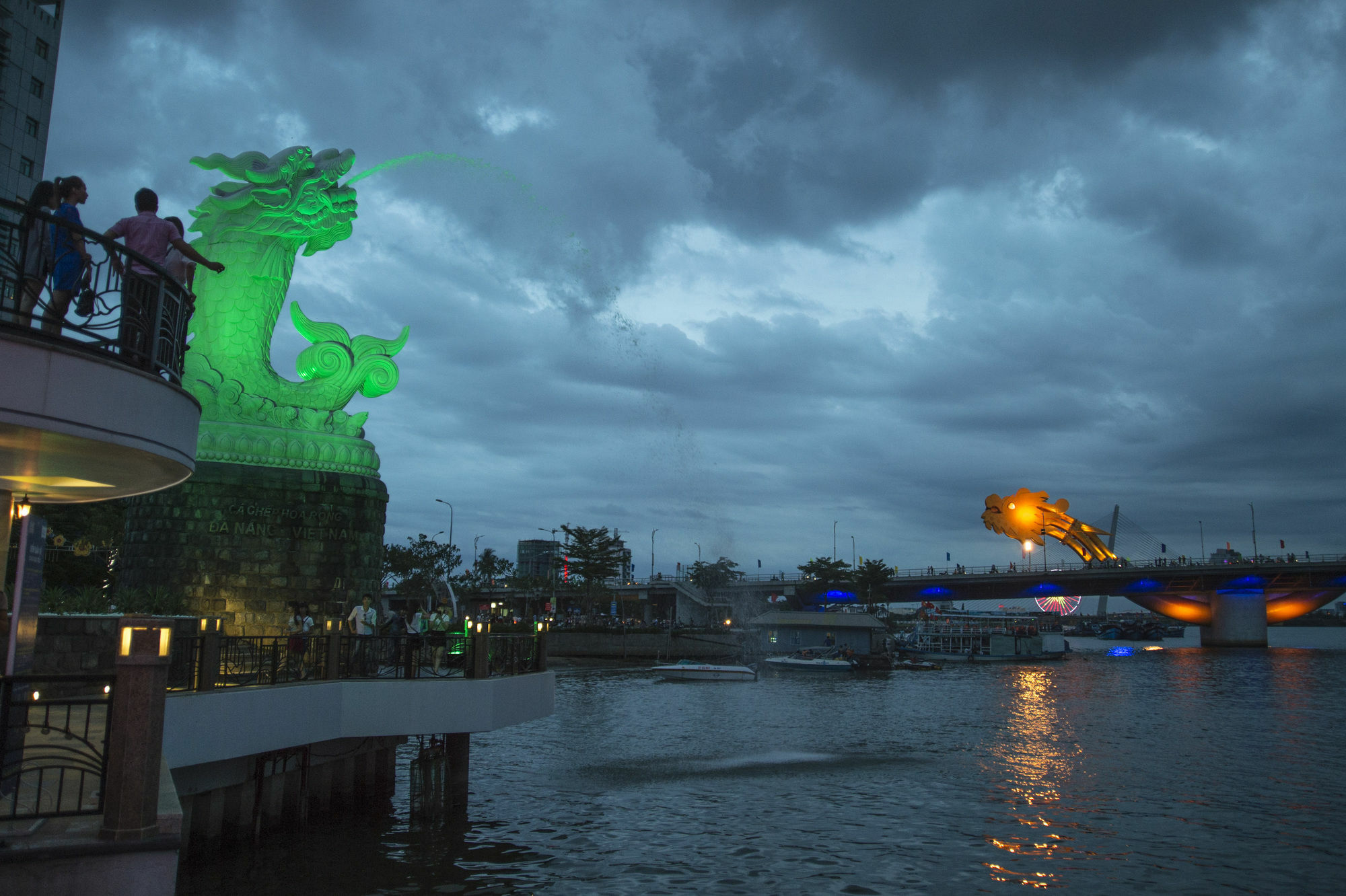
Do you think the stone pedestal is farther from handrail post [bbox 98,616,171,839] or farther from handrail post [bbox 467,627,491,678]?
handrail post [bbox 98,616,171,839]

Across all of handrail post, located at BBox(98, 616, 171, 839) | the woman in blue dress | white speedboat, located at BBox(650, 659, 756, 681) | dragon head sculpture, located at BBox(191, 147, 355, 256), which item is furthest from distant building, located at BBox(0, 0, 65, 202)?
handrail post, located at BBox(98, 616, 171, 839)

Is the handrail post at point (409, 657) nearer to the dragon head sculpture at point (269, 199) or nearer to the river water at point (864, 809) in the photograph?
the river water at point (864, 809)

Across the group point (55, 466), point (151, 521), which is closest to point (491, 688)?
point (55, 466)

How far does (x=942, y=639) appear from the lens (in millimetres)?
101000

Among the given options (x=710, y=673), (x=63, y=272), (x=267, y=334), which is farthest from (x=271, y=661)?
(x=710, y=673)

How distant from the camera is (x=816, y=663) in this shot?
78188mm

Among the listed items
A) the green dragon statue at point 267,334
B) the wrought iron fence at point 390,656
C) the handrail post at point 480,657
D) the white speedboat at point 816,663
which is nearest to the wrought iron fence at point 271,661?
the wrought iron fence at point 390,656

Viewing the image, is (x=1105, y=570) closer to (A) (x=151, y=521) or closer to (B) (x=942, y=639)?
(B) (x=942, y=639)

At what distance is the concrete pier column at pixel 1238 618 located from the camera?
10806 cm

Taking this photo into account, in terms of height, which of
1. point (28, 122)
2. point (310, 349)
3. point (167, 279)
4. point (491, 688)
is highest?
point (28, 122)

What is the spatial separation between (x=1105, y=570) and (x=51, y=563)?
9871 centimetres

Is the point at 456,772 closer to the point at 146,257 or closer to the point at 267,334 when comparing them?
the point at 267,334

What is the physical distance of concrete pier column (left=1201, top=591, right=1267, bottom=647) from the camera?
10806 cm

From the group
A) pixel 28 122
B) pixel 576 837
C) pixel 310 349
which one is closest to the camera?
pixel 576 837
